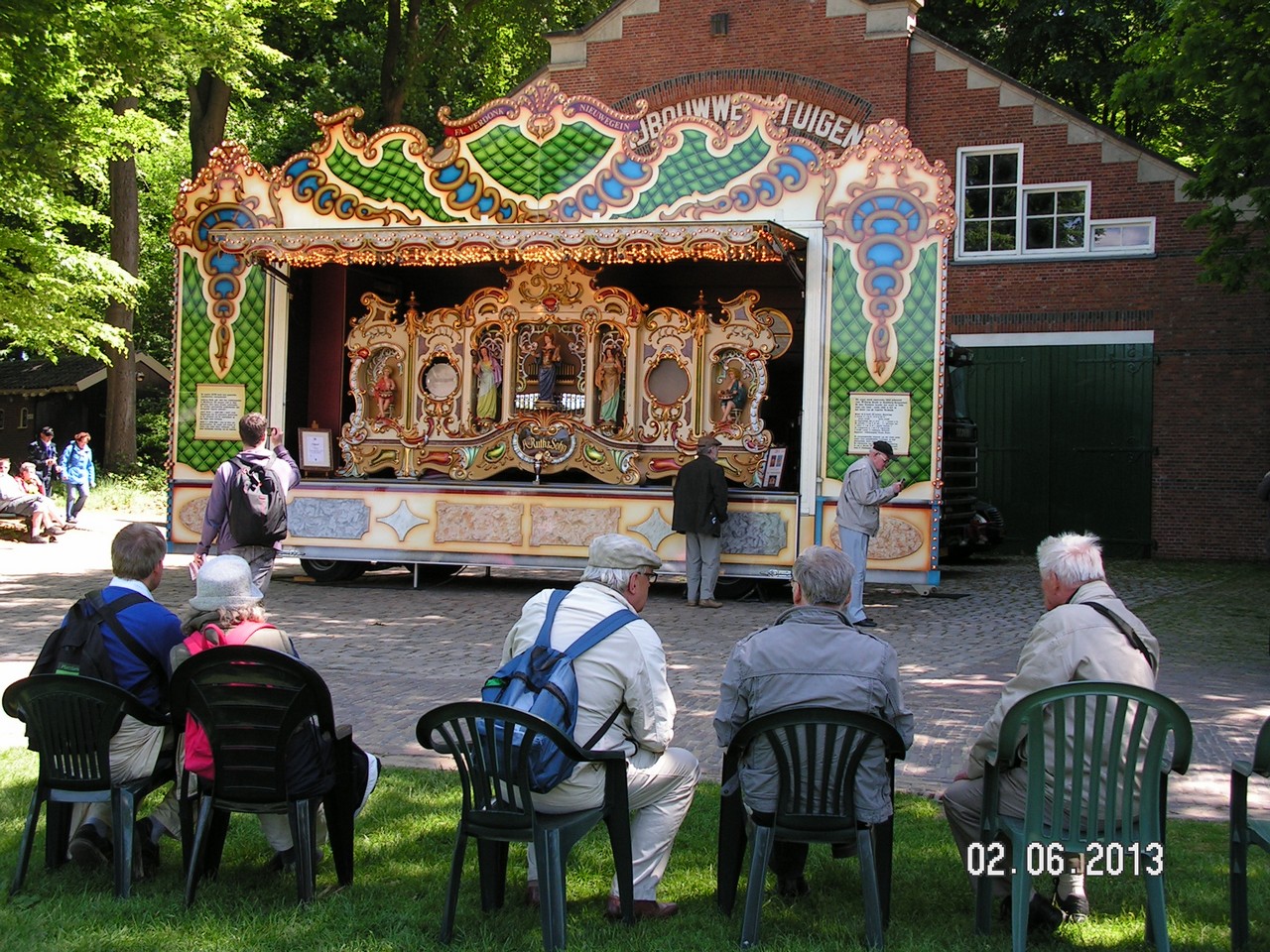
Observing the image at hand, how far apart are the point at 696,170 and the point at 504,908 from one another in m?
11.0

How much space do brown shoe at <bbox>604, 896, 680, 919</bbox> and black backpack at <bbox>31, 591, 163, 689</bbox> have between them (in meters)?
1.88

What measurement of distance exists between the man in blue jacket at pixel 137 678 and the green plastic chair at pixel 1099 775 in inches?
120

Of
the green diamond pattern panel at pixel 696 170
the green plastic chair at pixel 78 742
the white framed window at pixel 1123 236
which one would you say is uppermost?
the white framed window at pixel 1123 236

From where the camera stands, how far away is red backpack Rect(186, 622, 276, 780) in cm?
471

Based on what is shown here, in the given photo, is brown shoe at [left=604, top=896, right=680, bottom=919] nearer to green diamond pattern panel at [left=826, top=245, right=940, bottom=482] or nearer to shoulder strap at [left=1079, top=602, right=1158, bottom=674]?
shoulder strap at [left=1079, top=602, right=1158, bottom=674]

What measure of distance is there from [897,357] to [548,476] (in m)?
4.35

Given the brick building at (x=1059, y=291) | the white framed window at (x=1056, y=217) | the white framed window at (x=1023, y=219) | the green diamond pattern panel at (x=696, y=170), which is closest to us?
the green diamond pattern panel at (x=696, y=170)

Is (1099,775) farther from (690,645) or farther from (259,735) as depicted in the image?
(690,645)

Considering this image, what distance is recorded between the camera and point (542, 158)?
15078 millimetres

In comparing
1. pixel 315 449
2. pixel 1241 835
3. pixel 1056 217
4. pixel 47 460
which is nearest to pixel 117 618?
pixel 1241 835

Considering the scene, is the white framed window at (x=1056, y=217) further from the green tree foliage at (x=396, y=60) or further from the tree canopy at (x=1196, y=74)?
the green tree foliage at (x=396, y=60)

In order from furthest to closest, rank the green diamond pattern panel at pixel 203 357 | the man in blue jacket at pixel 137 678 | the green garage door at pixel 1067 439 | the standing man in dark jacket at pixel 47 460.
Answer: the standing man in dark jacket at pixel 47 460 → the green garage door at pixel 1067 439 → the green diamond pattern panel at pixel 203 357 → the man in blue jacket at pixel 137 678

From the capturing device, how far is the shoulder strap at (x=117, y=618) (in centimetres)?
497

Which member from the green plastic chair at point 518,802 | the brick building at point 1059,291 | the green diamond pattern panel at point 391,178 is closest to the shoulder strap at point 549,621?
the green plastic chair at point 518,802
